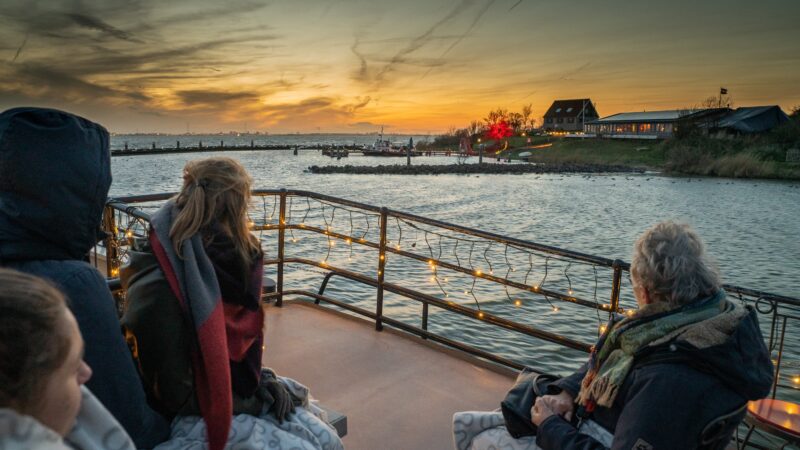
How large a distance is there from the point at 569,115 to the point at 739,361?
4598 inches

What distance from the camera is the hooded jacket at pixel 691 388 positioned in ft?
5.42

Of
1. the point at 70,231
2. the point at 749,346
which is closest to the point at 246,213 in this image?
the point at 70,231

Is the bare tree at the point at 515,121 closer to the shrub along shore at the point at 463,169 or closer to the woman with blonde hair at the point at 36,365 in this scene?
the shrub along shore at the point at 463,169

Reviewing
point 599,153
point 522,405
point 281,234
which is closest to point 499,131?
point 599,153

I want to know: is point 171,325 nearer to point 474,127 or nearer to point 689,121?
point 689,121

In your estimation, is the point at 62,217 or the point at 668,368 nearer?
the point at 62,217

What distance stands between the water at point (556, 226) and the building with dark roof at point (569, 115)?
194 ft

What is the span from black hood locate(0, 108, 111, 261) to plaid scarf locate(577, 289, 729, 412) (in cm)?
186

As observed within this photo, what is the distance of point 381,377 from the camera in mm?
3877

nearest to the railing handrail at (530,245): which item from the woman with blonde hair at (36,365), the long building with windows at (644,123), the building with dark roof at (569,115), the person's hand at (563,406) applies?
the person's hand at (563,406)

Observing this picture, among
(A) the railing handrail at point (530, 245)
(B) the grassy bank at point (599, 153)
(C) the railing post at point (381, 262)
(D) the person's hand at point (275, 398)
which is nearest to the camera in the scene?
(D) the person's hand at point (275, 398)

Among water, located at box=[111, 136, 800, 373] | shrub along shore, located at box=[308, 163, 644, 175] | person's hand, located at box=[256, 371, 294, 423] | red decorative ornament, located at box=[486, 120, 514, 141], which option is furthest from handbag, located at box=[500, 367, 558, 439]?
red decorative ornament, located at box=[486, 120, 514, 141]

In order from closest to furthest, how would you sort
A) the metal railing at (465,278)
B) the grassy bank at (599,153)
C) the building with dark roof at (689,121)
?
the metal railing at (465,278), the grassy bank at (599,153), the building with dark roof at (689,121)

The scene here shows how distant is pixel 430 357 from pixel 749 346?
278 centimetres
